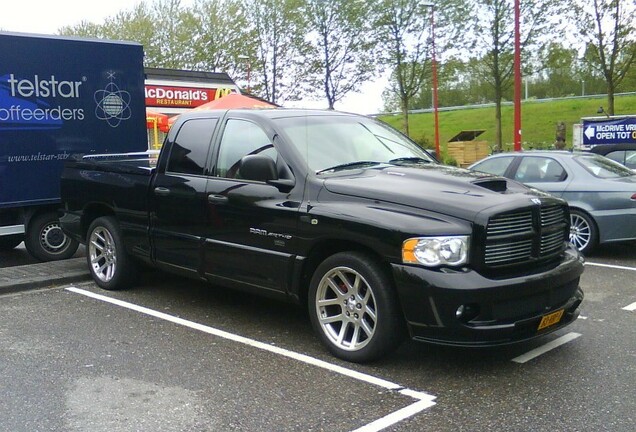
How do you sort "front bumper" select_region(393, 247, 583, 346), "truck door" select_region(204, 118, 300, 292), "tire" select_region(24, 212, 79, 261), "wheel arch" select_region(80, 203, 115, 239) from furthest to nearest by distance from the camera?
"tire" select_region(24, 212, 79, 261) < "wheel arch" select_region(80, 203, 115, 239) < "truck door" select_region(204, 118, 300, 292) < "front bumper" select_region(393, 247, 583, 346)

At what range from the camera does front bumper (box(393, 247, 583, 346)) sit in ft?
13.9

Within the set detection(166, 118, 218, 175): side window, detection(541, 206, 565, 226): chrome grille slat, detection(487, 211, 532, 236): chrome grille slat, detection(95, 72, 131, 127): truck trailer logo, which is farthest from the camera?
detection(95, 72, 131, 127): truck trailer logo

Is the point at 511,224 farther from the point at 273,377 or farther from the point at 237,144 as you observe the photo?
the point at 237,144

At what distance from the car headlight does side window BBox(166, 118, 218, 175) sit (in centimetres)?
237

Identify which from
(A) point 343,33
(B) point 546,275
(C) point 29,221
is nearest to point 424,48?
(A) point 343,33

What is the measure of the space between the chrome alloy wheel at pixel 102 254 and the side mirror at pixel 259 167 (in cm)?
239

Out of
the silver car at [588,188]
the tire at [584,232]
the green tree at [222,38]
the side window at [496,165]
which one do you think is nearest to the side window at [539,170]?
the silver car at [588,188]

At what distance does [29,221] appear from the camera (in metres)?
8.70

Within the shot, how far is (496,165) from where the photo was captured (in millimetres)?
9922

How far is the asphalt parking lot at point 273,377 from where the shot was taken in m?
3.89

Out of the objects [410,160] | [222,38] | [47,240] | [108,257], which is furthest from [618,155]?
[222,38]

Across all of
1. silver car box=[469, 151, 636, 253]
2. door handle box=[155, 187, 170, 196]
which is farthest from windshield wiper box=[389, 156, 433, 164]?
silver car box=[469, 151, 636, 253]

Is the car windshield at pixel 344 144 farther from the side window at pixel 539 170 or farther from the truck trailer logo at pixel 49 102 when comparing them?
the truck trailer logo at pixel 49 102

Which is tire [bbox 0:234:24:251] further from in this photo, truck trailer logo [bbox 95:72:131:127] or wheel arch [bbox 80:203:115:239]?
wheel arch [bbox 80:203:115:239]
